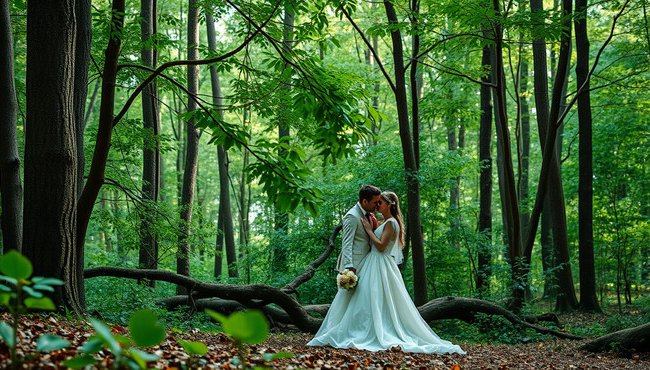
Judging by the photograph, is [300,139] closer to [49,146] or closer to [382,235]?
[382,235]

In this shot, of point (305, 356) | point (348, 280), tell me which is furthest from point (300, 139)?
point (305, 356)

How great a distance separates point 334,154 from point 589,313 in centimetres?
917

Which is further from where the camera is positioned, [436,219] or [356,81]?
[436,219]

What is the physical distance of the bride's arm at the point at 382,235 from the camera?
27.1ft

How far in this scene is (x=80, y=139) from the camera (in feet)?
23.3

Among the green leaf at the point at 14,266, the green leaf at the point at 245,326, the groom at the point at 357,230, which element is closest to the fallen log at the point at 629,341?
the groom at the point at 357,230

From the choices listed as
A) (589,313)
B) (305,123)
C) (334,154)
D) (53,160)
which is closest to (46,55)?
(53,160)

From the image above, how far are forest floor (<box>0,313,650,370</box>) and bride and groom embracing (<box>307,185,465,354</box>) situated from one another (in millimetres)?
356

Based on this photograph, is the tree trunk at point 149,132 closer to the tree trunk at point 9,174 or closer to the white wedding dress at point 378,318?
the tree trunk at point 9,174

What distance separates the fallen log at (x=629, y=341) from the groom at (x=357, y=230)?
339cm

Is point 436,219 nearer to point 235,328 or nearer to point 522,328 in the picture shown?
point 522,328

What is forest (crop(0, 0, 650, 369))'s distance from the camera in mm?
5727

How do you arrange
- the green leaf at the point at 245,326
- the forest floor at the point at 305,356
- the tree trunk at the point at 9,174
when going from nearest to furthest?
the green leaf at the point at 245,326
the forest floor at the point at 305,356
the tree trunk at the point at 9,174

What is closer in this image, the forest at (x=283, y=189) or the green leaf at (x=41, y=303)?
the green leaf at (x=41, y=303)
